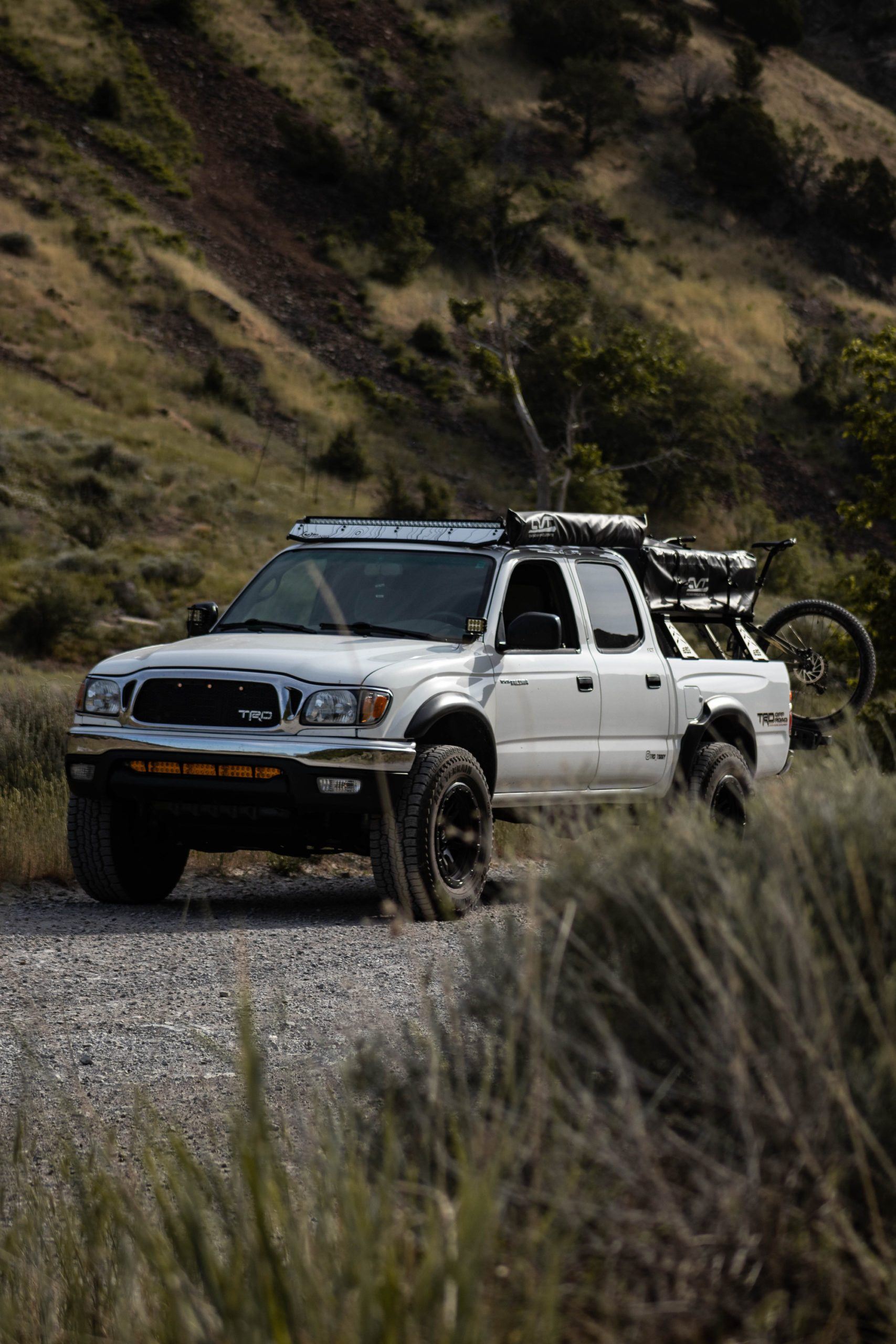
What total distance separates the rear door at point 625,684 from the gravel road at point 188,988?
4.24 ft

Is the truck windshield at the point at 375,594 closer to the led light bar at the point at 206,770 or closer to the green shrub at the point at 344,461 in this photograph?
the led light bar at the point at 206,770

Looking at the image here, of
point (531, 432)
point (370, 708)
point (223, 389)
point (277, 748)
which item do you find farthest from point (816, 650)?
point (223, 389)

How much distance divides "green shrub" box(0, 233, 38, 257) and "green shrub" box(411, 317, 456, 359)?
540 inches

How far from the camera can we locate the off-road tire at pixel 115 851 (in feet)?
28.8

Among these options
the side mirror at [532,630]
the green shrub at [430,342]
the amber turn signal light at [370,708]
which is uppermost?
the side mirror at [532,630]

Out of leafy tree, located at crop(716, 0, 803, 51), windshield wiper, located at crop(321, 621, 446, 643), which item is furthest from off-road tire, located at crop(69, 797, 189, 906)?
leafy tree, located at crop(716, 0, 803, 51)

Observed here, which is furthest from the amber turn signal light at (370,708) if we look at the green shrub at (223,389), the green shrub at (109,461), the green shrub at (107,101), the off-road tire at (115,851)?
the green shrub at (107,101)

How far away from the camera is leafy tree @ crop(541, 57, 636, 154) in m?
71.8

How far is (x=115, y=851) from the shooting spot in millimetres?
8836

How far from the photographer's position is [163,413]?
43.8 meters

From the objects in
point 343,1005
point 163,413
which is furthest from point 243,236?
point 343,1005

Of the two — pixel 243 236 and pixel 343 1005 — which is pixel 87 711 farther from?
pixel 243 236

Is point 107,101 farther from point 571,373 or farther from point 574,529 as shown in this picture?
point 574,529

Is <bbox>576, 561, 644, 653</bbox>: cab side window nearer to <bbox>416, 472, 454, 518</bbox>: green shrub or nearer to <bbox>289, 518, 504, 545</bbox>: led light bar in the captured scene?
<bbox>289, 518, 504, 545</bbox>: led light bar
